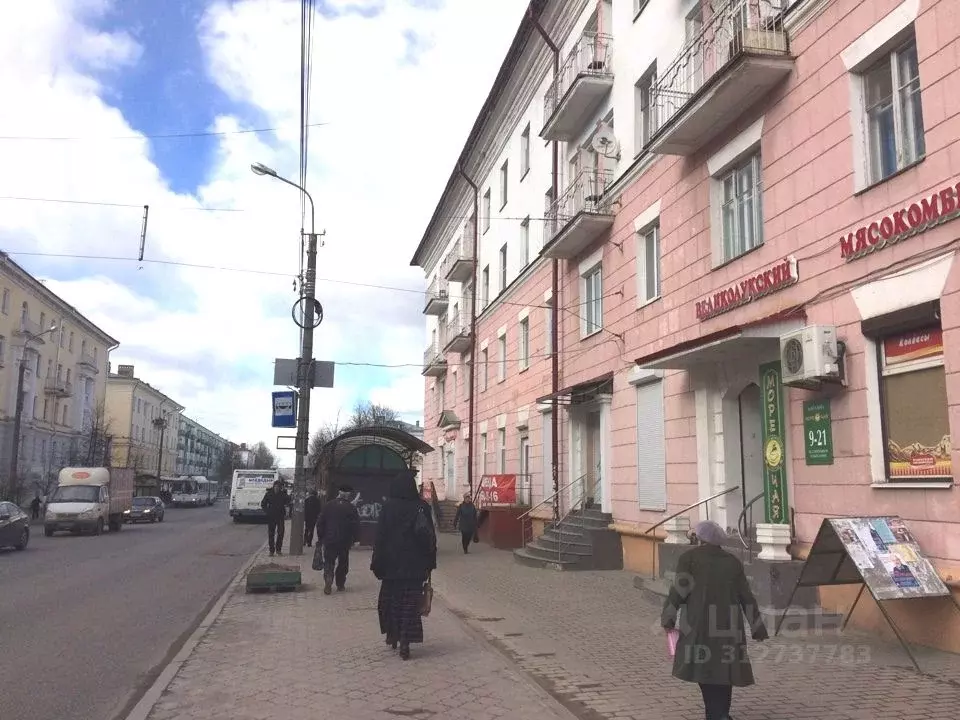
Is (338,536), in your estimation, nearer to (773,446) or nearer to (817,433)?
(773,446)

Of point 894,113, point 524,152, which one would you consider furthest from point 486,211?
point 894,113

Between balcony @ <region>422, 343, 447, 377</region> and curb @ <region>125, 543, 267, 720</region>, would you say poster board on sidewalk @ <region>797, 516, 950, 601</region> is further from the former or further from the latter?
balcony @ <region>422, 343, 447, 377</region>

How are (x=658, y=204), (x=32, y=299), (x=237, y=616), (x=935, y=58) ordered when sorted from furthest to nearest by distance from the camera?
(x=32, y=299) → (x=658, y=204) → (x=237, y=616) → (x=935, y=58)

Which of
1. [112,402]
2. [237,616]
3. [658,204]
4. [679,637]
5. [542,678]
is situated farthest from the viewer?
[112,402]

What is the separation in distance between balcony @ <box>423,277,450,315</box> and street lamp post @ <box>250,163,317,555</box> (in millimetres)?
16720

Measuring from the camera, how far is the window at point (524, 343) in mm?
23156

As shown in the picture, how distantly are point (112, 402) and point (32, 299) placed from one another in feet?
108

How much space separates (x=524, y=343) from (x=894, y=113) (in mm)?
15204

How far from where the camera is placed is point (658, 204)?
14.7 meters

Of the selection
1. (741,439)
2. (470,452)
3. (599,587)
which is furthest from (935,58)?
(470,452)

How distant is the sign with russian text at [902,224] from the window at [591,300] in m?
8.44

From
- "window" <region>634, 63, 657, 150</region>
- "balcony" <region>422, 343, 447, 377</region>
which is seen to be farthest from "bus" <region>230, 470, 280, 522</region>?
"window" <region>634, 63, 657, 150</region>

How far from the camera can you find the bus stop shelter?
20.5 m

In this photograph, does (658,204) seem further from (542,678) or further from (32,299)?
(32,299)
